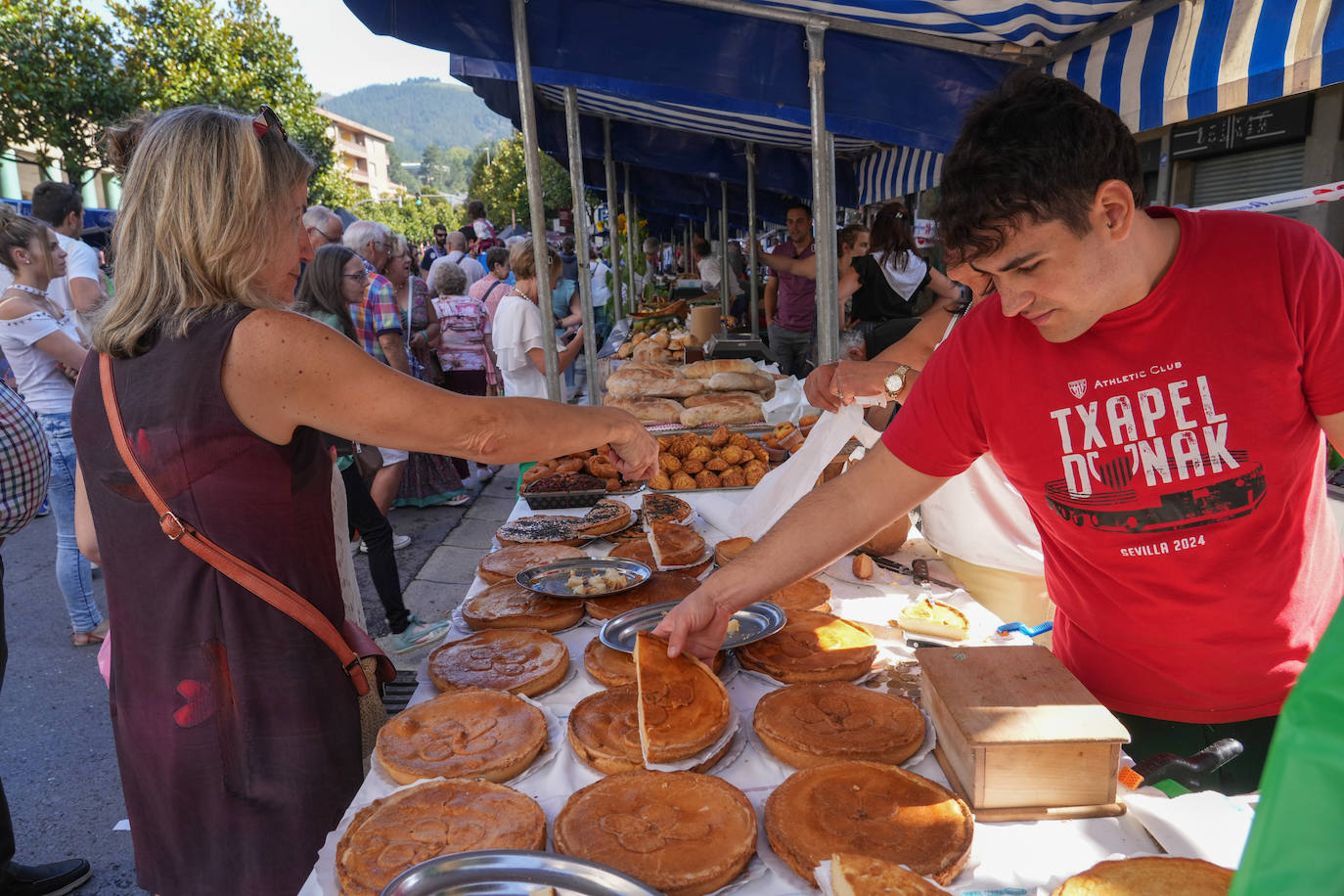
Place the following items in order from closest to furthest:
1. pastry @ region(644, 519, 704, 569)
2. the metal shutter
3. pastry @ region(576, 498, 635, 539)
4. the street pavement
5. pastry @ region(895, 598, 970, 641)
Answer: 1. pastry @ region(895, 598, 970, 641)
2. pastry @ region(644, 519, 704, 569)
3. pastry @ region(576, 498, 635, 539)
4. the street pavement
5. the metal shutter

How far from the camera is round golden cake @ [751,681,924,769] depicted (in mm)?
1746

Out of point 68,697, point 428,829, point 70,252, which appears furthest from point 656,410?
point 70,252

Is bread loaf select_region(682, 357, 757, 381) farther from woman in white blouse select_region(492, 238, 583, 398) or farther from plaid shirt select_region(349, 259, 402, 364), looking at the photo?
plaid shirt select_region(349, 259, 402, 364)

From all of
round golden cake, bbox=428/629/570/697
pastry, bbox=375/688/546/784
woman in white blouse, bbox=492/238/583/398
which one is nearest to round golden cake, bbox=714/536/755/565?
round golden cake, bbox=428/629/570/697

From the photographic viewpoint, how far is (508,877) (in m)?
1.24

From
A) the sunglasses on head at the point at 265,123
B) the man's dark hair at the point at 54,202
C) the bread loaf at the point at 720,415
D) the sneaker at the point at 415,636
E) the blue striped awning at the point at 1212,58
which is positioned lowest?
the sneaker at the point at 415,636

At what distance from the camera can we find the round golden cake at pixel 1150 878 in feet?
4.06

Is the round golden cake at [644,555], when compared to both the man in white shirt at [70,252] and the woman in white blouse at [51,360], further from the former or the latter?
the man in white shirt at [70,252]

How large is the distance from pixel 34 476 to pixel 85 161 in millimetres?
27057

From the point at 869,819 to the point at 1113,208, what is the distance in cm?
132

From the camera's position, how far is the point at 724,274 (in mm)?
13281

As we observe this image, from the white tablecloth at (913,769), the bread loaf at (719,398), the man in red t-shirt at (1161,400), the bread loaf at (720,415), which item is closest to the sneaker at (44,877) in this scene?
the white tablecloth at (913,769)

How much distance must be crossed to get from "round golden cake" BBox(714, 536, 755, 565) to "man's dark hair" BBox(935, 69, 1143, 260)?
4.92 feet

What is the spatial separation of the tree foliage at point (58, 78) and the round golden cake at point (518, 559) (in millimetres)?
23628
